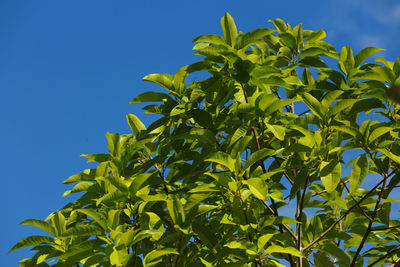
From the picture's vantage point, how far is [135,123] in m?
3.16

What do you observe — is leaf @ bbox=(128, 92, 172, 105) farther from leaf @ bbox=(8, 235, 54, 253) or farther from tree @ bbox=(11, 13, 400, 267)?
leaf @ bbox=(8, 235, 54, 253)

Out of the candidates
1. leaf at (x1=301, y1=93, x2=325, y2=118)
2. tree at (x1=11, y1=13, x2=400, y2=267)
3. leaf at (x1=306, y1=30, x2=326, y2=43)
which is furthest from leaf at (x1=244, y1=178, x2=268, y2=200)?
leaf at (x1=306, y1=30, x2=326, y2=43)

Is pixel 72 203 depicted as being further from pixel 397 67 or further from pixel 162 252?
pixel 397 67

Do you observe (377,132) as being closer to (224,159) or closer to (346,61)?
(346,61)

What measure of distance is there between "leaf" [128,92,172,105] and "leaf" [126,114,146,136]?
0.73ft

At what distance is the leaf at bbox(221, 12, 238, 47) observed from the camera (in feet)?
8.76

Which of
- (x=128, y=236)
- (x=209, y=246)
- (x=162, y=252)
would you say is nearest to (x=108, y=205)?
(x=128, y=236)

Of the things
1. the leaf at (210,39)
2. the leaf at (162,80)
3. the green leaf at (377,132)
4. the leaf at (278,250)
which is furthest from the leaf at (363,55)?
the leaf at (278,250)

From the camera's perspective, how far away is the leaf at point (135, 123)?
10.3ft

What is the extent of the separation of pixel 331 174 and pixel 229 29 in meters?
1.11

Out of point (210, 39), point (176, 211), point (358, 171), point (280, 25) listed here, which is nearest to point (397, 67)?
point (358, 171)

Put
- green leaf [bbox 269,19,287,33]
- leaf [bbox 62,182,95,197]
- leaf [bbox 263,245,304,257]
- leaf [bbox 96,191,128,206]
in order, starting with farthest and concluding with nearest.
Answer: green leaf [bbox 269,19,287,33] < leaf [bbox 62,182,95,197] < leaf [bbox 96,191,128,206] < leaf [bbox 263,245,304,257]

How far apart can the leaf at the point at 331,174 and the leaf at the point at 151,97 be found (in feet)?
3.89

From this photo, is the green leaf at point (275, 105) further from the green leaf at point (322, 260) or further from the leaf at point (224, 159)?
the green leaf at point (322, 260)
